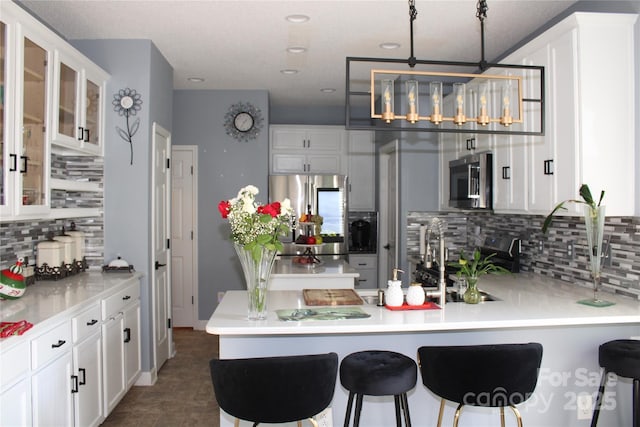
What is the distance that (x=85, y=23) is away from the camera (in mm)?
3660

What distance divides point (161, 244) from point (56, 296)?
1.61m

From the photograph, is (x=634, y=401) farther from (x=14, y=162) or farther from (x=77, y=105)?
(x=77, y=105)

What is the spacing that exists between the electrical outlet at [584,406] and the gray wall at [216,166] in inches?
154

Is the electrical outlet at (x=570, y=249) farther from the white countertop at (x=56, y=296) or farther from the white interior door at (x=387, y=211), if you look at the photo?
the white countertop at (x=56, y=296)

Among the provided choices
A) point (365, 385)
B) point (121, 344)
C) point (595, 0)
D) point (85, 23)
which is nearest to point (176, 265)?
point (121, 344)

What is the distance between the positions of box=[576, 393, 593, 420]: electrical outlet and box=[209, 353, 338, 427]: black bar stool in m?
1.72

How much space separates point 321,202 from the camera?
6191 millimetres

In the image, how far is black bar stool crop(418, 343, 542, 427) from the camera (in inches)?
83.3

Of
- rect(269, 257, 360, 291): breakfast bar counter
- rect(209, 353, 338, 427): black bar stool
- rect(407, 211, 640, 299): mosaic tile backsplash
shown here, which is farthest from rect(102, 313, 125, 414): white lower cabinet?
rect(407, 211, 640, 299): mosaic tile backsplash

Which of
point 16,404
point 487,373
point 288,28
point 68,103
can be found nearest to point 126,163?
point 68,103

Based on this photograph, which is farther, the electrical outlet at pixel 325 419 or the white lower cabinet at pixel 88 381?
the white lower cabinet at pixel 88 381

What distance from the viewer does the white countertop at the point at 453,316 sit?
2.33 metres

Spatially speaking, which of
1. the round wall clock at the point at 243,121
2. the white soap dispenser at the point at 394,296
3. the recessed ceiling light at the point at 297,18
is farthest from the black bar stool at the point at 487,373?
the round wall clock at the point at 243,121

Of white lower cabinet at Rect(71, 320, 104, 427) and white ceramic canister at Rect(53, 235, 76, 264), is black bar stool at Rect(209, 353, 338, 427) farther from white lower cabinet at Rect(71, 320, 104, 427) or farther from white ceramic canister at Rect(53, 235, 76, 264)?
white ceramic canister at Rect(53, 235, 76, 264)
